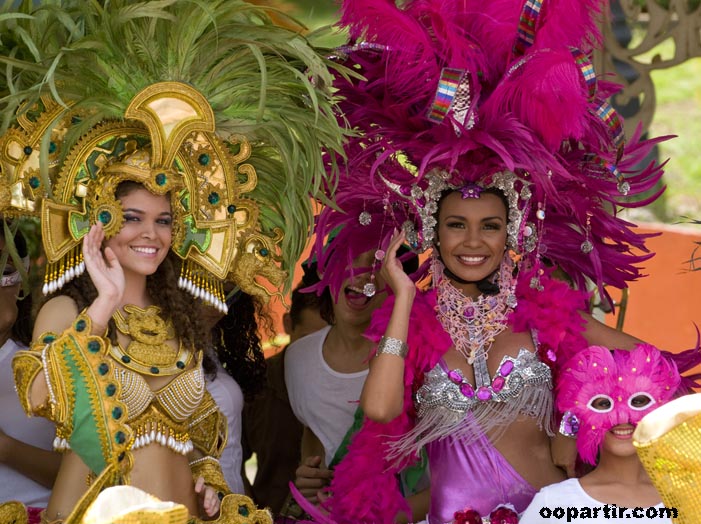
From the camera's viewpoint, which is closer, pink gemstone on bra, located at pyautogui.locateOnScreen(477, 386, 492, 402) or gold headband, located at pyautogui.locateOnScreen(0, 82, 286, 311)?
gold headband, located at pyautogui.locateOnScreen(0, 82, 286, 311)

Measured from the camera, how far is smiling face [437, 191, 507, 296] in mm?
3824

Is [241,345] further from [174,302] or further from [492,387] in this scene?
[492,387]

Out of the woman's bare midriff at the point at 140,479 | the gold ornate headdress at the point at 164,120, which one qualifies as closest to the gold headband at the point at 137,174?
the gold ornate headdress at the point at 164,120

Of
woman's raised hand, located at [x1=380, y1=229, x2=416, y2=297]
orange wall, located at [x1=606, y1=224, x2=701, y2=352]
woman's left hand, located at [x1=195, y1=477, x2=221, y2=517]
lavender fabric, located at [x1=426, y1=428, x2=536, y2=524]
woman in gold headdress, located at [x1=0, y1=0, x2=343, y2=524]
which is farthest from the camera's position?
orange wall, located at [x1=606, y1=224, x2=701, y2=352]

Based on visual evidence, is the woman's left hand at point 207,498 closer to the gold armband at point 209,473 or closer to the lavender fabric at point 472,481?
the gold armband at point 209,473

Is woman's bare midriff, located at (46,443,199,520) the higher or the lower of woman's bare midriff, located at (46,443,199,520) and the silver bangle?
the lower

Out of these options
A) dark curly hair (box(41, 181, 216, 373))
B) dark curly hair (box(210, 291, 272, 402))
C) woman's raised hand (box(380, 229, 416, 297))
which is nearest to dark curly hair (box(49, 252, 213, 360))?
dark curly hair (box(41, 181, 216, 373))

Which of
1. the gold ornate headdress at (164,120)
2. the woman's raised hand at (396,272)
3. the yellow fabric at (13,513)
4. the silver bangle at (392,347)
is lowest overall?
the yellow fabric at (13,513)

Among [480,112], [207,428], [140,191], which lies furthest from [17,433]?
[480,112]

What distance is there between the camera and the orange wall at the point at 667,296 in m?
A: 6.10

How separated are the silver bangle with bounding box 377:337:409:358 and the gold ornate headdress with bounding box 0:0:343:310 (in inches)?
19.0

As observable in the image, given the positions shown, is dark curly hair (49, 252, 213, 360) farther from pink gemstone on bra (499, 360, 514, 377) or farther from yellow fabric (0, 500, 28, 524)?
pink gemstone on bra (499, 360, 514, 377)

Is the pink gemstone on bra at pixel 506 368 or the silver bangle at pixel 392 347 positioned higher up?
the silver bangle at pixel 392 347

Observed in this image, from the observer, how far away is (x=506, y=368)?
3.77 meters
